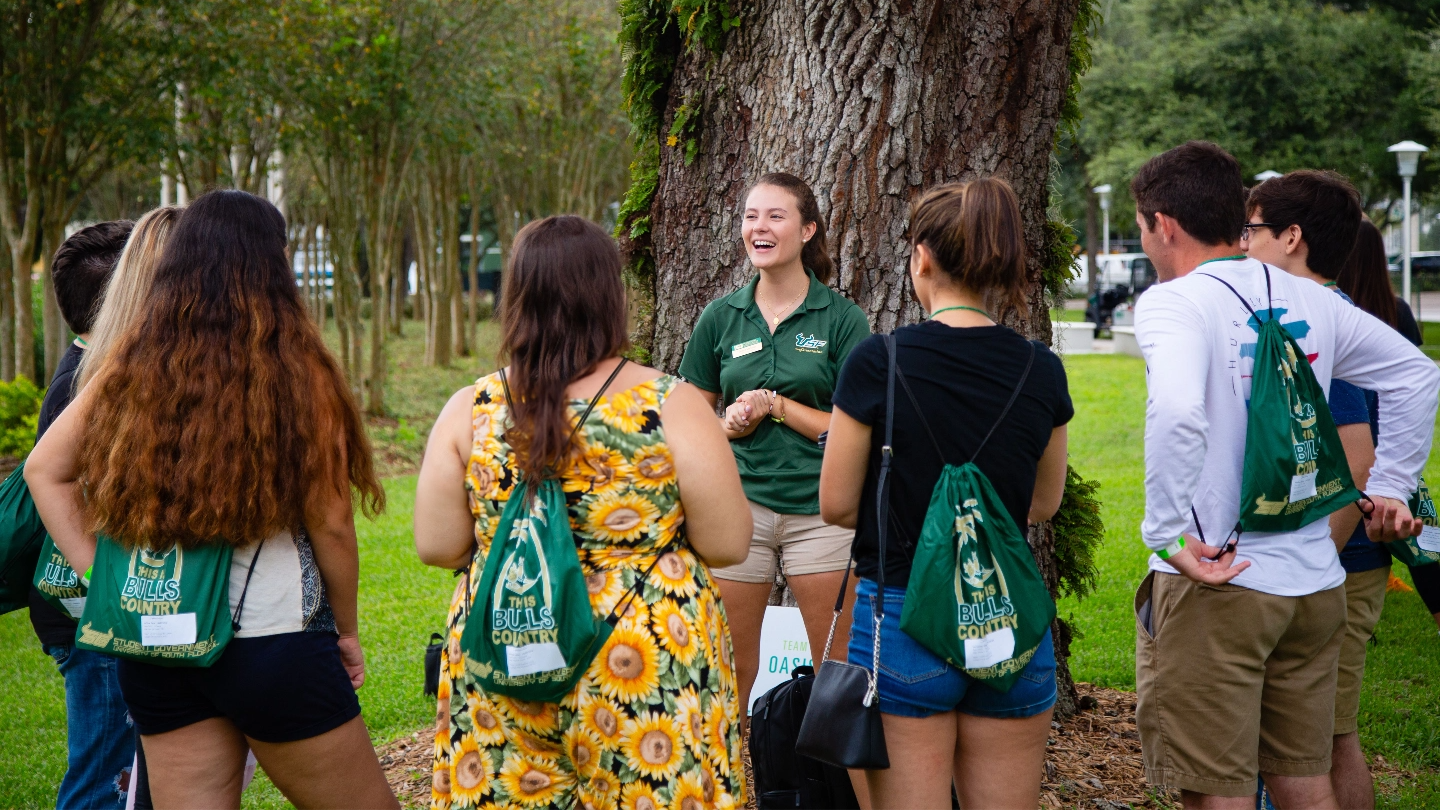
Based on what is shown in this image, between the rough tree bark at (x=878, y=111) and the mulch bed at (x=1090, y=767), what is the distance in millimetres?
1653

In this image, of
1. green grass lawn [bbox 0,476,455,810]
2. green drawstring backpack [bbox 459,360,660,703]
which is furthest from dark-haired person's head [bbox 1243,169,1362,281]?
green grass lawn [bbox 0,476,455,810]

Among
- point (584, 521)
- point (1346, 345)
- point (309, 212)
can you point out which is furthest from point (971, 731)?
point (309, 212)

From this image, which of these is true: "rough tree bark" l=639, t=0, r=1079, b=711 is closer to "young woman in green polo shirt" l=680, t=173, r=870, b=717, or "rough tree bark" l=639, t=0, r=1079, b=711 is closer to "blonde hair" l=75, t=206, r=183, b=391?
"young woman in green polo shirt" l=680, t=173, r=870, b=717

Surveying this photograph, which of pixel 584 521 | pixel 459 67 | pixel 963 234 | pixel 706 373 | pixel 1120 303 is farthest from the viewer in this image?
pixel 1120 303

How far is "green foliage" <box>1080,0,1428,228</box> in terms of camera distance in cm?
2731

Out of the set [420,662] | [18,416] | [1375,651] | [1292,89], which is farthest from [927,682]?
[1292,89]

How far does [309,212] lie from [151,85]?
1823 cm

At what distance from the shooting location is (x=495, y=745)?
2312 mm

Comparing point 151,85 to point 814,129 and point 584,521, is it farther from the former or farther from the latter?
point 584,521

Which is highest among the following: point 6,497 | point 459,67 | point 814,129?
point 459,67

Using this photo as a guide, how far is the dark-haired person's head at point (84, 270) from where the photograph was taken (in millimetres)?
3143

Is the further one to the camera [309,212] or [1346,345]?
[309,212]

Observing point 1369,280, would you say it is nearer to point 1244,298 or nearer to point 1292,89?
point 1244,298

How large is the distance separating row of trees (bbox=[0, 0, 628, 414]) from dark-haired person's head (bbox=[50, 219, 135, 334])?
8.64 meters
